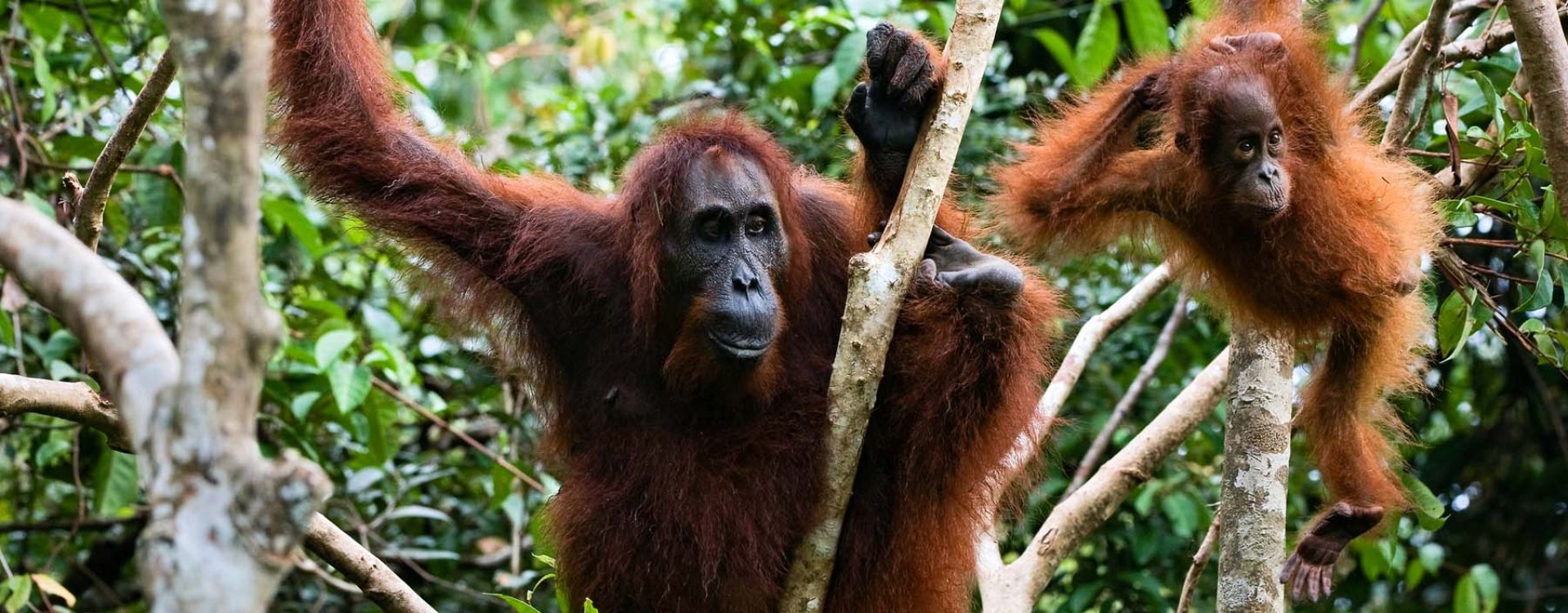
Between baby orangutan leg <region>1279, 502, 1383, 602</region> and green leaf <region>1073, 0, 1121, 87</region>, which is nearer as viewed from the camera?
baby orangutan leg <region>1279, 502, 1383, 602</region>

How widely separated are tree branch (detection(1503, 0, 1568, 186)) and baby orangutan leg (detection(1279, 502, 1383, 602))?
152 cm

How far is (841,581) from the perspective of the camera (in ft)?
12.5

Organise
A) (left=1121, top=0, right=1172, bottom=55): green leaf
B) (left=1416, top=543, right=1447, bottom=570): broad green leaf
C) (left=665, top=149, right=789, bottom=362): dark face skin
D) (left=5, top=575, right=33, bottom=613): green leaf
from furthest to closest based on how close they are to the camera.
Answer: (left=1416, top=543, right=1447, bottom=570): broad green leaf < (left=1121, top=0, right=1172, bottom=55): green leaf < (left=5, top=575, right=33, bottom=613): green leaf < (left=665, top=149, right=789, bottom=362): dark face skin

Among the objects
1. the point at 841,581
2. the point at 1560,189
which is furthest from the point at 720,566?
the point at 1560,189

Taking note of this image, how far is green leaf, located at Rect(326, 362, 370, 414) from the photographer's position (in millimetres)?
4508

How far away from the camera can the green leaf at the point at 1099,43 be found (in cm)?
554

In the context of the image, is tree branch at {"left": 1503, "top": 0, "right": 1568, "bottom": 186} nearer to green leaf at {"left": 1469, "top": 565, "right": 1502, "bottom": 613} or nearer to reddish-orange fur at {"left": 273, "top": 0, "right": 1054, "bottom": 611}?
reddish-orange fur at {"left": 273, "top": 0, "right": 1054, "bottom": 611}

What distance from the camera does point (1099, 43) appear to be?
5.57 metres

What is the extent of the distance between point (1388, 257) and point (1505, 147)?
592 millimetres

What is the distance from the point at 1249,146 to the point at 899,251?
1.51 meters

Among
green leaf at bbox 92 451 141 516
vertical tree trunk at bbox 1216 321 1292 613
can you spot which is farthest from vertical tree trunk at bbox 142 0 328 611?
green leaf at bbox 92 451 141 516

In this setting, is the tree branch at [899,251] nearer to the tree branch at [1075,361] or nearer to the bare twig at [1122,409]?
the tree branch at [1075,361]

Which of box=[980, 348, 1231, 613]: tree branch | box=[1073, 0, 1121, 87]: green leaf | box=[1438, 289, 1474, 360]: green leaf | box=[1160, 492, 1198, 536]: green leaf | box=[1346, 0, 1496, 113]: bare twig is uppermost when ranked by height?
box=[1346, 0, 1496, 113]: bare twig

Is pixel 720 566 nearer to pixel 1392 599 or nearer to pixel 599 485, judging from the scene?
pixel 599 485
